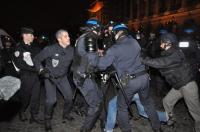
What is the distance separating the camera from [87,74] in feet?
18.1

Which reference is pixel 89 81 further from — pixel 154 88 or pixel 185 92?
pixel 154 88

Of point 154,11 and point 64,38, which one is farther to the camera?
point 154,11

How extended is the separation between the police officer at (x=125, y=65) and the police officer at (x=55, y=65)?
116 cm

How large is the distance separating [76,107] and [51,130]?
5.27 ft

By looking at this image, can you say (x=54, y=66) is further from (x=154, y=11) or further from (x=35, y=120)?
(x=154, y=11)

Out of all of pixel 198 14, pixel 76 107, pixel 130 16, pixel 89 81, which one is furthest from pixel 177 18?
pixel 89 81

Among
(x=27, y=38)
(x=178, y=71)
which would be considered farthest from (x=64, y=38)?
(x=178, y=71)

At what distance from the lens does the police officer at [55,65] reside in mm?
6172

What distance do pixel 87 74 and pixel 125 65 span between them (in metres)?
0.75

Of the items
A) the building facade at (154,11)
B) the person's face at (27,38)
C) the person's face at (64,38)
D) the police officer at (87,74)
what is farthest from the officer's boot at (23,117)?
the building facade at (154,11)

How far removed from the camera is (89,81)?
561 cm

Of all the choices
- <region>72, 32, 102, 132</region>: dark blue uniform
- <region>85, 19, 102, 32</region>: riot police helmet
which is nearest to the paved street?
<region>72, 32, 102, 132</region>: dark blue uniform

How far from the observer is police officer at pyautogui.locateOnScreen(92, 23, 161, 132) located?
17.6ft

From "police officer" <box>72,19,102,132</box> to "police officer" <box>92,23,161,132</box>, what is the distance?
0.23 m
